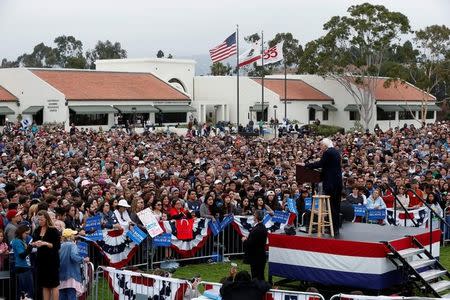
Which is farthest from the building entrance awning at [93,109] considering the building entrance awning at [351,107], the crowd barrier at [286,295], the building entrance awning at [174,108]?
the crowd barrier at [286,295]

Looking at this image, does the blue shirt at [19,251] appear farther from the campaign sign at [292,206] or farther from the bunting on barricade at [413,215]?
the bunting on barricade at [413,215]

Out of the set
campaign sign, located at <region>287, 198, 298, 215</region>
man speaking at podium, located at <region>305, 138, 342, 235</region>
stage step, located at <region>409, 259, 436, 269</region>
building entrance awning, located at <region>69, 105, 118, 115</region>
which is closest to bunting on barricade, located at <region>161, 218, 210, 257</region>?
campaign sign, located at <region>287, 198, 298, 215</region>

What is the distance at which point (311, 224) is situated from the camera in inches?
535

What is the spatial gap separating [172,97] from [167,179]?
1697 inches

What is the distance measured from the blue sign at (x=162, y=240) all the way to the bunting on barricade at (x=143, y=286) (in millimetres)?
3554

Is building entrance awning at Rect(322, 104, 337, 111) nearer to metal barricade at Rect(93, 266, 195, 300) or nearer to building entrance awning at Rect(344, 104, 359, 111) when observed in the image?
building entrance awning at Rect(344, 104, 359, 111)

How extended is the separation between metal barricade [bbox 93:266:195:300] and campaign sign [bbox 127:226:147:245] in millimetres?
2806

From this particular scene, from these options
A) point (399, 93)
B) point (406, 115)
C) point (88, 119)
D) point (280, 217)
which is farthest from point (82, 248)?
point (399, 93)

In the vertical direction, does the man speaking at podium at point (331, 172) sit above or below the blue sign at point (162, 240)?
above

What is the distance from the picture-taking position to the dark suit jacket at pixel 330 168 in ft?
44.0

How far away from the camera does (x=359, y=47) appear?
6788 cm

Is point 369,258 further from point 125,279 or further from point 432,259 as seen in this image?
point 125,279

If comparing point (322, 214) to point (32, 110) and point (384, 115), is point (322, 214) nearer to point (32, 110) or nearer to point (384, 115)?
point (32, 110)

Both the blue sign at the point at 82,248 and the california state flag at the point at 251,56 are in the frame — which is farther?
the california state flag at the point at 251,56
